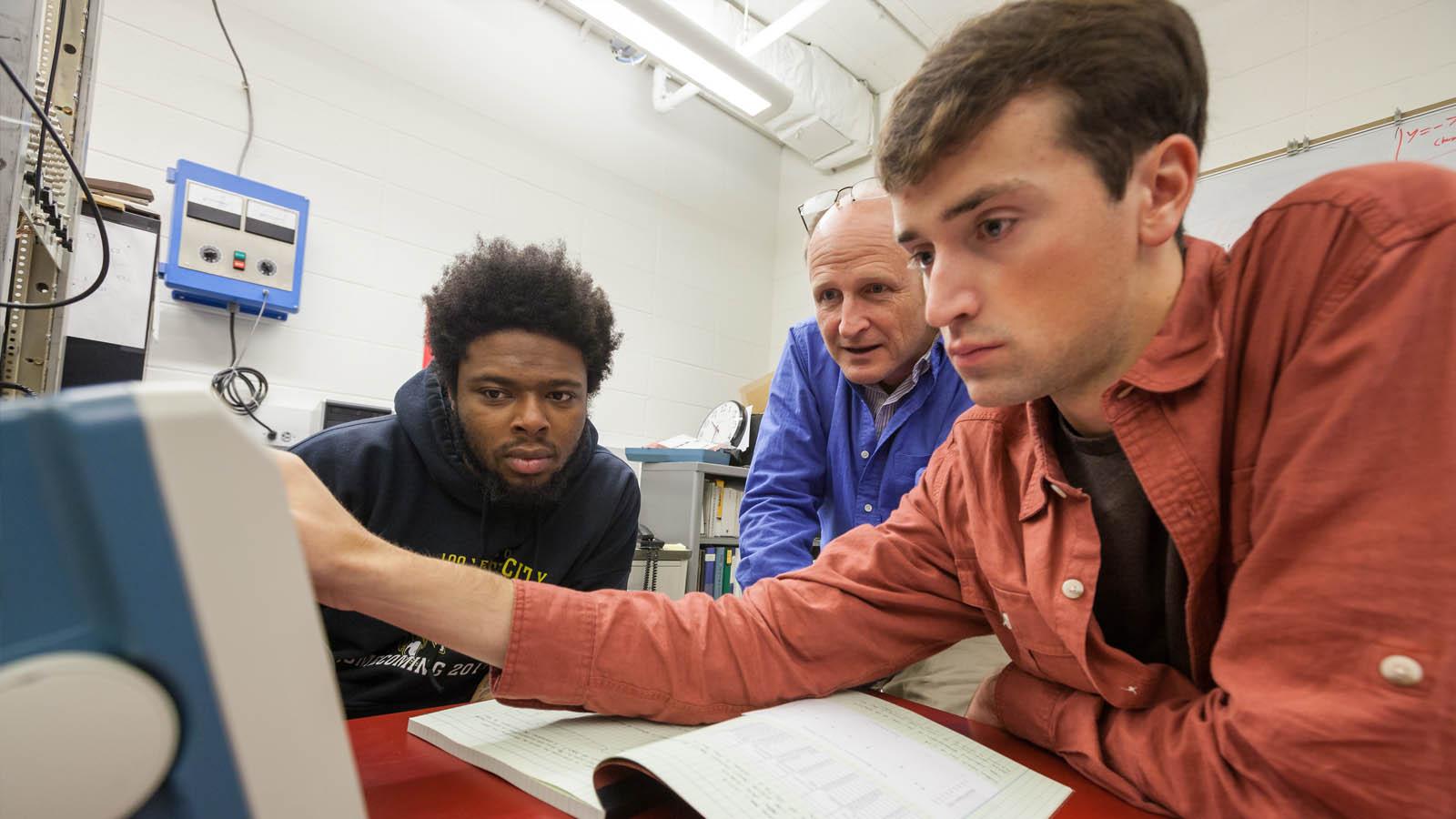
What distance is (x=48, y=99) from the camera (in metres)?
1.01

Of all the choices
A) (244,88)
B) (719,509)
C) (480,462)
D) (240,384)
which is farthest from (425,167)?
(480,462)

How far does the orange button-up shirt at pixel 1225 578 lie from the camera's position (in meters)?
0.53

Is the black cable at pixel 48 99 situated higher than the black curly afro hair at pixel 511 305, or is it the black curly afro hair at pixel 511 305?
the black cable at pixel 48 99

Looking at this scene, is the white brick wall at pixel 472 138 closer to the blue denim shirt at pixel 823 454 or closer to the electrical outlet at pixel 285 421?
the electrical outlet at pixel 285 421

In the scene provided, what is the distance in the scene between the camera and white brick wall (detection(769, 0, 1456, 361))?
2.41 metres

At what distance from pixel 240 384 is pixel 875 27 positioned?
10.3 feet

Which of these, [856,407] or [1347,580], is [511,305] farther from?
[1347,580]

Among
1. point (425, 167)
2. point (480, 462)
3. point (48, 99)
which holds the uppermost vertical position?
point (425, 167)

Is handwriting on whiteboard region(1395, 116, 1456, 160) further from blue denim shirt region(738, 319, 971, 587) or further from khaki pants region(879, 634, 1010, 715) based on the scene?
khaki pants region(879, 634, 1010, 715)

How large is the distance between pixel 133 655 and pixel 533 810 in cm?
38

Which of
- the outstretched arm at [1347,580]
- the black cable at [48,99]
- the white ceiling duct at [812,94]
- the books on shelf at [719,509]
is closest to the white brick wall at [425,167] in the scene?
the white ceiling duct at [812,94]

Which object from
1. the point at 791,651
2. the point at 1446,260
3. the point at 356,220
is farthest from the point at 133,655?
the point at 356,220

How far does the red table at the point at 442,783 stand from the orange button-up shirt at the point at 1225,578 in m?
0.03

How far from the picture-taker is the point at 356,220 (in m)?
2.79
